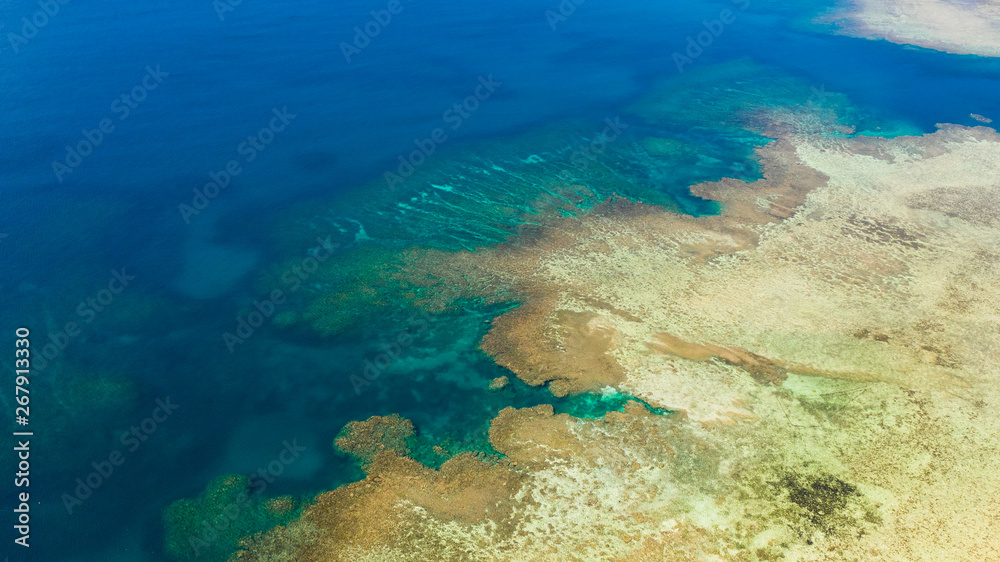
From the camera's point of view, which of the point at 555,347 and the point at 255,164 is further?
the point at 255,164

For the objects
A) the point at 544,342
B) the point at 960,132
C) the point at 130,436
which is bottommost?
the point at 130,436

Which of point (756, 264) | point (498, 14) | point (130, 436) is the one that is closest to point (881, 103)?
point (756, 264)

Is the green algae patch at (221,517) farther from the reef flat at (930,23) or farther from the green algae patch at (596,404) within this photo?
the reef flat at (930,23)

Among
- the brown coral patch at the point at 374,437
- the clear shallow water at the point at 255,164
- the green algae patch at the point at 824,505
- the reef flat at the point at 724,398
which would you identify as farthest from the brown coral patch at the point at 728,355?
the brown coral patch at the point at 374,437

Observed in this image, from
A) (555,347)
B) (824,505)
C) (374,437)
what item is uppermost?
(555,347)

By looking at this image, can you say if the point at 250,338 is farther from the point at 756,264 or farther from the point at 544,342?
the point at 756,264

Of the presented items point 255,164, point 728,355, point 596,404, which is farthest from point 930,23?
point 255,164

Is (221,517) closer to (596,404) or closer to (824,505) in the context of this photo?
(596,404)
